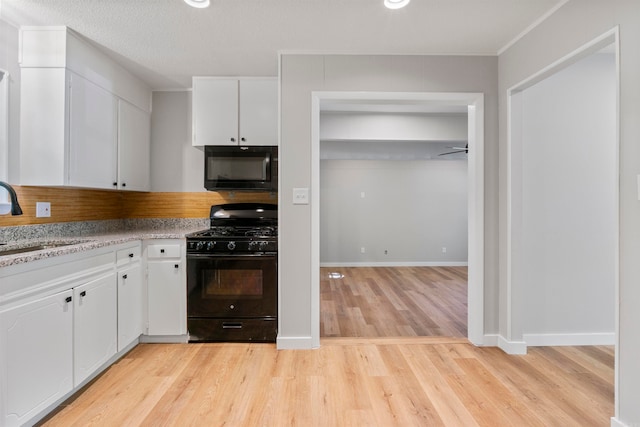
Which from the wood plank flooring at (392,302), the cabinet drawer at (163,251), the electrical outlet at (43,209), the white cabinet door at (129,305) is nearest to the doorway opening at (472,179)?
the wood plank flooring at (392,302)

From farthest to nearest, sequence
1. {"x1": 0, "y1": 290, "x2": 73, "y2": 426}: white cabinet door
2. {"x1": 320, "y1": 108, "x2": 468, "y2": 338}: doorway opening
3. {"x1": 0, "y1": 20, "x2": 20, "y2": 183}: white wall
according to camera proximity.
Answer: {"x1": 320, "y1": 108, "x2": 468, "y2": 338}: doorway opening
{"x1": 0, "y1": 20, "x2": 20, "y2": 183}: white wall
{"x1": 0, "y1": 290, "x2": 73, "y2": 426}: white cabinet door

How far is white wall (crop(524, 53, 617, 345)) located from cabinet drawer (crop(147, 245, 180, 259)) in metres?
2.87

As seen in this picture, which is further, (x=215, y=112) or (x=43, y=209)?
(x=215, y=112)

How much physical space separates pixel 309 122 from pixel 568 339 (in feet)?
9.21

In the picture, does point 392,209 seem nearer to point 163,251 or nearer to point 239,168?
point 239,168

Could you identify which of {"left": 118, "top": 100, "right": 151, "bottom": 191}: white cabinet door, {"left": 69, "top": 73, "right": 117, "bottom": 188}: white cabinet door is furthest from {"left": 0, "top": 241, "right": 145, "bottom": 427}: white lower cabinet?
{"left": 118, "top": 100, "right": 151, "bottom": 191}: white cabinet door

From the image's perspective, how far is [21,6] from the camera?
6.52 ft

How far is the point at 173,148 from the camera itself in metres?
3.39

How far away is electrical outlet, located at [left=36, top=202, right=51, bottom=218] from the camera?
240cm

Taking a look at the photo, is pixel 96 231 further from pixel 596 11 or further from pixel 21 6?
pixel 596 11

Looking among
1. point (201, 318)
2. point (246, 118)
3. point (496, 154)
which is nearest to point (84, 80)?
point (246, 118)

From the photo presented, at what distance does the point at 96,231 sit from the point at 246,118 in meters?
1.73

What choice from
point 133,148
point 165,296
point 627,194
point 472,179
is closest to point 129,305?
point 165,296

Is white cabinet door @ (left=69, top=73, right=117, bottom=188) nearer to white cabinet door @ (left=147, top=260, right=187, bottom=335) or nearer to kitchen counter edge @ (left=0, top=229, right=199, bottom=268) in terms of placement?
kitchen counter edge @ (left=0, top=229, right=199, bottom=268)
